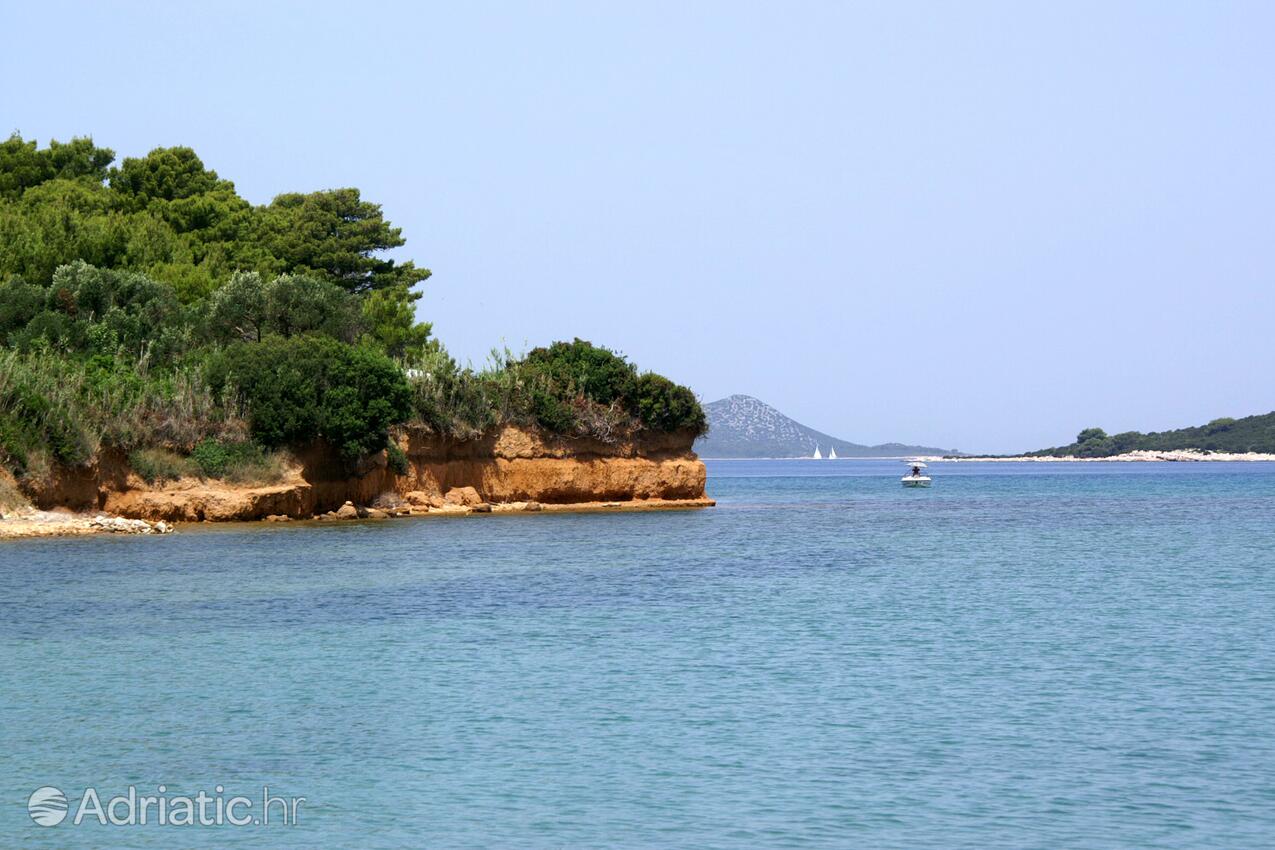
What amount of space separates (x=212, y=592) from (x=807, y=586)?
42.8 ft

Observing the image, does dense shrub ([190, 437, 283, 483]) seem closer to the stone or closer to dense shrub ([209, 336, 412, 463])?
dense shrub ([209, 336, 412, 463])

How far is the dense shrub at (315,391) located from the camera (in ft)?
176

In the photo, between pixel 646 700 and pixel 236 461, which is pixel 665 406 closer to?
pixel 236 461

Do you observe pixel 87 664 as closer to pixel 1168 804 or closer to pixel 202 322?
pixel 1168 804

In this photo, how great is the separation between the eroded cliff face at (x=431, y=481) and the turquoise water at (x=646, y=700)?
12214mm

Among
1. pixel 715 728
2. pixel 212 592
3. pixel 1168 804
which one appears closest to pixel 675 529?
pixel 212 592

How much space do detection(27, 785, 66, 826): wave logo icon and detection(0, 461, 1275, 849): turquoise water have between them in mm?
114

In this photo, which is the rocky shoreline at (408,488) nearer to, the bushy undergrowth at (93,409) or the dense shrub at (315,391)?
the bushy undergrowth at (93,409)

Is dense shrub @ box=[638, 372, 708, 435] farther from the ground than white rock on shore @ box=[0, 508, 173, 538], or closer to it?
farther from the ground

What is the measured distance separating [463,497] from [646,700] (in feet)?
151

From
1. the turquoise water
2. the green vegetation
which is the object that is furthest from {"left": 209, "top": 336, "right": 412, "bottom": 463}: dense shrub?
the turquoise water

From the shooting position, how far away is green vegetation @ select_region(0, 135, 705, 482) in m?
51.5

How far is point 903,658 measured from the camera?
71.1 ft

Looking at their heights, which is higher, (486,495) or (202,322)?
(202,322)
